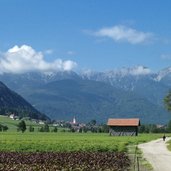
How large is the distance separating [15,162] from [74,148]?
24.5m

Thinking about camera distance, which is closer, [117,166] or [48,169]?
[48,169]

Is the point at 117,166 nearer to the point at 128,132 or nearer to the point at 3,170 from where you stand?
the point at 3,170

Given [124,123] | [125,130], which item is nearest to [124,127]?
[125,130]

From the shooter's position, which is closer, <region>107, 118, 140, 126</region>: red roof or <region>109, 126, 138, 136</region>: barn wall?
<region>109, 126, 138, 136</region>: barn wall

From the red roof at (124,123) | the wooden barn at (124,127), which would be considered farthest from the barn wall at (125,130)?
the red roof at (124,123)

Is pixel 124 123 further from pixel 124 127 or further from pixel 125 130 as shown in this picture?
pixel 125 130

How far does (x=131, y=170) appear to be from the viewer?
32.9m

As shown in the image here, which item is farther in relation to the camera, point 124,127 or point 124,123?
point 124,123

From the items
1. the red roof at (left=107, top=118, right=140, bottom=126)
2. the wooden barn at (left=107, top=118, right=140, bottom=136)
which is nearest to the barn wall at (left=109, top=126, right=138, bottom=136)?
the wooden barn at (left=107, top=118, right=140, bottom=136)

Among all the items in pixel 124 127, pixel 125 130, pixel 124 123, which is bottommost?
pixel 125 130

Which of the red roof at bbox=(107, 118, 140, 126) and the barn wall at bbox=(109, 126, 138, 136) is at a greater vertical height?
the red roof at bbox=(107, 118, 140, 126)

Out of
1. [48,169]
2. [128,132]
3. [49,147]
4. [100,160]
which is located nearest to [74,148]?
[49,147]

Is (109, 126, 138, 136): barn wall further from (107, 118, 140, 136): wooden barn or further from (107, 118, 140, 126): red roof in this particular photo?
(107, 118, 140, 126): red roof

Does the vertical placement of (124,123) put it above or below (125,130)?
above
